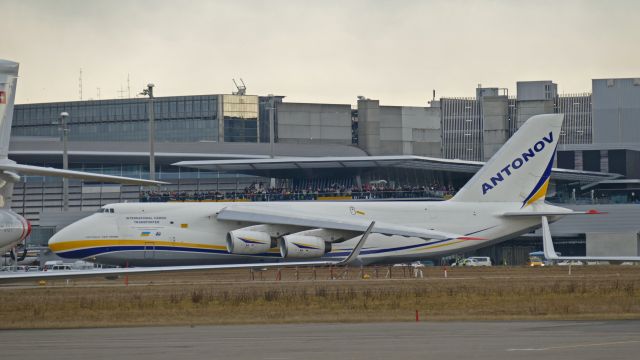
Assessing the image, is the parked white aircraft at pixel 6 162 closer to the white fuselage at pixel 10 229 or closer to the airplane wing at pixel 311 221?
the white fuselage at pixel 10 229

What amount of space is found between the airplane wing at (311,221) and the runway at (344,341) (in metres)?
24.6

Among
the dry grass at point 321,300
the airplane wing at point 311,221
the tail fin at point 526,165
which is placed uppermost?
the tail fin at point 526,165

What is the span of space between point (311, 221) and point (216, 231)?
4.36 metres

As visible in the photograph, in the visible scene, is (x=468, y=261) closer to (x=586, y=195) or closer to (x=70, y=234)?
(x=586, y=195)

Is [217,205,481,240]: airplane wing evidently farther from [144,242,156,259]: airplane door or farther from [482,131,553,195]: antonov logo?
[482,131,553,195]: antonov logo

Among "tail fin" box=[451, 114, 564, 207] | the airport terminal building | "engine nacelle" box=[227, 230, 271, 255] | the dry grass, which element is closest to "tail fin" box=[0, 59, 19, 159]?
the dry grass

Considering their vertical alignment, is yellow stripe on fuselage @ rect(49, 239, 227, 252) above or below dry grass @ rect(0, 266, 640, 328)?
above

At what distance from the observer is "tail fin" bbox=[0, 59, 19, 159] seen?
24.3 meters

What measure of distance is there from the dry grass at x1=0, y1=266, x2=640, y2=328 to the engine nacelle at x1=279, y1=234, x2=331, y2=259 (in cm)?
509

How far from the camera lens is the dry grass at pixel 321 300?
28.3 meters

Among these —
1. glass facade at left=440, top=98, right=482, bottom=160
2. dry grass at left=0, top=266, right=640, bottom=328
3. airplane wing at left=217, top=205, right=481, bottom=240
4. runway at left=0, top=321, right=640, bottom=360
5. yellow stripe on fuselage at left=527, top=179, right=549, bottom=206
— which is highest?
glass facade at left=440, top=98, right=482, bottom=160

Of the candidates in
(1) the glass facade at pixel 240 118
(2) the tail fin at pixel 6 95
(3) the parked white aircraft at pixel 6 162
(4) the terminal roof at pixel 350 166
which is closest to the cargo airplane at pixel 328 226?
(4) the terminal roof at pixel 350 166

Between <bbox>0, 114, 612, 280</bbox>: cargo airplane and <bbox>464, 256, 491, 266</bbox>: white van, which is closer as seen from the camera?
<bbox>0, 114, 612, 280</bbox>: cargo airplane

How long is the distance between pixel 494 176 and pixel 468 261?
42.5ft
